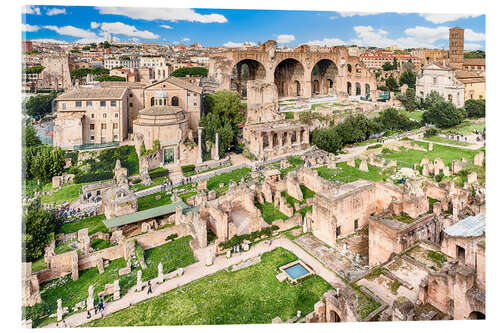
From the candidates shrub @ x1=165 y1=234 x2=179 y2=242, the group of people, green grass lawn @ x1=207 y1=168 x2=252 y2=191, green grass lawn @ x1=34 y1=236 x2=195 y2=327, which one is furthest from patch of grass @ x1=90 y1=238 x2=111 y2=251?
green grass lawn @ x1=207 y1=168 x2=252 y2=191

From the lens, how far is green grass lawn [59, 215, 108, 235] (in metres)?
12.9

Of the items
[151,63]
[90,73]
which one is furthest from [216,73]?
[90,73]

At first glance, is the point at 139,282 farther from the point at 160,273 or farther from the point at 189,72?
the point at 189,72

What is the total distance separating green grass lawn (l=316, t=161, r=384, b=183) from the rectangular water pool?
767cm

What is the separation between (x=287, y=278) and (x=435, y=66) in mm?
23211

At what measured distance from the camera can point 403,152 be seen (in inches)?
829

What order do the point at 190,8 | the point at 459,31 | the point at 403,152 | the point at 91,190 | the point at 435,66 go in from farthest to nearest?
1. the point at 435,66
2. the point at 403,152
3. the point at 91,190
4. the point at 459,31
5. the point at 190,8

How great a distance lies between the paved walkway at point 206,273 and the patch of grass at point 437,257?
2459 mm

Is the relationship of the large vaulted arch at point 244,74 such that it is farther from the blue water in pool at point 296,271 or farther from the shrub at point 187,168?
the blue water in pool at point 296,271

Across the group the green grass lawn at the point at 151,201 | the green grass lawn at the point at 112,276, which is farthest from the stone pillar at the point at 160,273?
the green grass lawn at the point at 151,201

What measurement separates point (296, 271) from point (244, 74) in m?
28.9

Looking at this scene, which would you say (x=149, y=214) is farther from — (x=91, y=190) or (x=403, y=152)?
(x=403, y=152)

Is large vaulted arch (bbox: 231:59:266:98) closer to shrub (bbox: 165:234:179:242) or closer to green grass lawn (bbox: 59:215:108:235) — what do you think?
green grass lawn (bbox: 59:215:108:235)

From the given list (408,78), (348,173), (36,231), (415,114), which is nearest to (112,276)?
(36,231)
